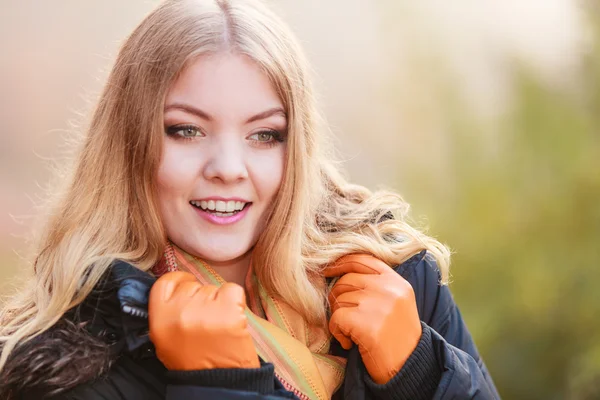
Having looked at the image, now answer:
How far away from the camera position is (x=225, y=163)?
169 cm

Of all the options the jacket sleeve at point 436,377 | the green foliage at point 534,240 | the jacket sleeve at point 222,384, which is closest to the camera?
the jacket sleeve at point 222,384

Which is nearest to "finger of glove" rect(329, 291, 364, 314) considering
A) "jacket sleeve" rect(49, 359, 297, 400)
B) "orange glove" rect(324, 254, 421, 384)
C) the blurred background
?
"orange glove" rect(324, 254, 421, 384)

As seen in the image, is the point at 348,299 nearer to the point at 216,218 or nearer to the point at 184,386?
the point at 216,218

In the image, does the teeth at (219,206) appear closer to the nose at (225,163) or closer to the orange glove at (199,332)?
the nose at (225,163)

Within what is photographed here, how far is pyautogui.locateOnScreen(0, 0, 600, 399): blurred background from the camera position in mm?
3447

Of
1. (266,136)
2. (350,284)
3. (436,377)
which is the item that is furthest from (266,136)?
(436,377)

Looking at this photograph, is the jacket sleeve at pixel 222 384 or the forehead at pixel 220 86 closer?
the jacket sleeve at pixel 222 384

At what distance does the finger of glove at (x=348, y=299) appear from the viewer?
1.79 meters

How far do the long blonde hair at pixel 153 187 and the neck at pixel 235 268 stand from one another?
0.04m

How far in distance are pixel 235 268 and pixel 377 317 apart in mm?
391

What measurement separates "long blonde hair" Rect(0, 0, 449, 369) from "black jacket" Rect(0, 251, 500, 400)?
0.15 ft

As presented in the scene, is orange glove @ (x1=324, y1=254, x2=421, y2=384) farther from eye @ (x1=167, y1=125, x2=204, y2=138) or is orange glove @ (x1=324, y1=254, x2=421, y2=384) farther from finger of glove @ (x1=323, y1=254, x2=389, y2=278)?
eye @ (x1=167, y1=125, x2=204, y2=138)

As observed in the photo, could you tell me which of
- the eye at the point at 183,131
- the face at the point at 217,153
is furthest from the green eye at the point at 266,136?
the eye at the point at 183,131

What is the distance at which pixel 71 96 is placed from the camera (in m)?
5.38
